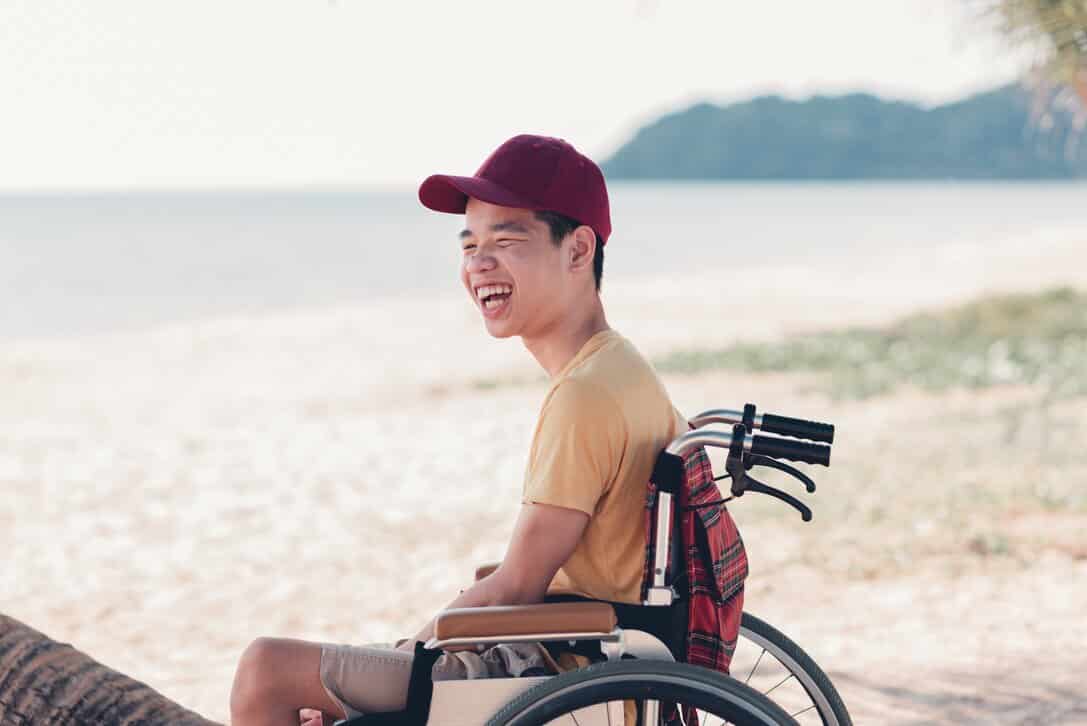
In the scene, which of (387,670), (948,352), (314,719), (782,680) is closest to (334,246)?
(948,352)

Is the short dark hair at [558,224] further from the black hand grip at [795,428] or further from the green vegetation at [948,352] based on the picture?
the green vegetation at [948,352]

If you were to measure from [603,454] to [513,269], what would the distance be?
0.39 meters

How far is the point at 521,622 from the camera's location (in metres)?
2.09

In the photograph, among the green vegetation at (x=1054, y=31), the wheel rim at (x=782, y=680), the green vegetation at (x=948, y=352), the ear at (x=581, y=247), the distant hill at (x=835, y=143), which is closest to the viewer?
the ear at (x=581, y=247)

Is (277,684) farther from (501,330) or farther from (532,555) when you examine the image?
(501,330)

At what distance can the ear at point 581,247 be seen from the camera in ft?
7.86

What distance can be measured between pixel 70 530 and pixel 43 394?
7969mm

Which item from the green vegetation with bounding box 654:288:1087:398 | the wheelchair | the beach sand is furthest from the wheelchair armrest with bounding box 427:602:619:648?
the green vegetation with bounding box 654:288:1087:398

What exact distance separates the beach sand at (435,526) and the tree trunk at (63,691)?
242cm

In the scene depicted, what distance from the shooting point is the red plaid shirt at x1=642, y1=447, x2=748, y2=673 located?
221 centimetres

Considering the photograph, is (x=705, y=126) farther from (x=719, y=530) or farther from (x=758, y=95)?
(x=719, y=530)

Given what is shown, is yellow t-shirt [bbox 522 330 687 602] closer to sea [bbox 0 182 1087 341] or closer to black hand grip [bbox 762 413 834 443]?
black hand grip [bbox 762 413 834 443]

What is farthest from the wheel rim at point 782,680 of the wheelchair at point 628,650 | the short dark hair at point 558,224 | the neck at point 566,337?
the short dark hair at point 558,224

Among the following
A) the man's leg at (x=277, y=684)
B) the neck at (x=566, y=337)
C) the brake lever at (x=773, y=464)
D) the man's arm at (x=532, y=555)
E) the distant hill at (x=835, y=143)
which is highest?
the distant hill at (x=835, y=143)
